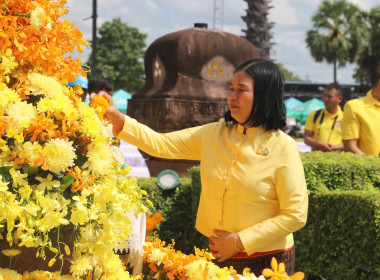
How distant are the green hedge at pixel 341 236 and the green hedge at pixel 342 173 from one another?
25cm

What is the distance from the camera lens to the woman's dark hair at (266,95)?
279 cm

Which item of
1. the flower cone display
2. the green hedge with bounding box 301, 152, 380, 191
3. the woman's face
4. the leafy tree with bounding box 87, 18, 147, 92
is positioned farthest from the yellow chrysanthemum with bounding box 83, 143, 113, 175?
the leafy tree with bounding box 87, 18, 147, 92

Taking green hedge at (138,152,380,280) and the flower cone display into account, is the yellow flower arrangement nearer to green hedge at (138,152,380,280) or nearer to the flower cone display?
the flower cone display

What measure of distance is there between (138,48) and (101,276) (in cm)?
4867

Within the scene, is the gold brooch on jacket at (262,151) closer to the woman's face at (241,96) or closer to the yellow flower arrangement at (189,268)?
the woman's face at (241,96)

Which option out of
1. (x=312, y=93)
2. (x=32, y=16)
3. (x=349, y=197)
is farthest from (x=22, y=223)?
(x=312, y=93)

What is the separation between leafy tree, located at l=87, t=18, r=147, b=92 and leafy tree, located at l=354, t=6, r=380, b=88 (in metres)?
17.8

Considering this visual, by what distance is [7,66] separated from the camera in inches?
86.5

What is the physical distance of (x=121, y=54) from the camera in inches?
1907

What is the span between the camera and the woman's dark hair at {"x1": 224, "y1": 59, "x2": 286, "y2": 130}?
9.16ft

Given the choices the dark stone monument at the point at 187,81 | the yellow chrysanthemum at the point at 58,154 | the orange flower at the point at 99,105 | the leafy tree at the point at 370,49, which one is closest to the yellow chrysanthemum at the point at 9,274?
the yellow chrysanthemum at the point at 58,154

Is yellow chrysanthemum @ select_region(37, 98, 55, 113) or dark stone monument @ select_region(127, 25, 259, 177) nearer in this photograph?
yellow chrysanthemum @ select_region(37, 98, 55, 113)

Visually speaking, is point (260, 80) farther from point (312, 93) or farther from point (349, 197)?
point (312, 93)

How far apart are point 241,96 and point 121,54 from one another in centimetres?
4661
